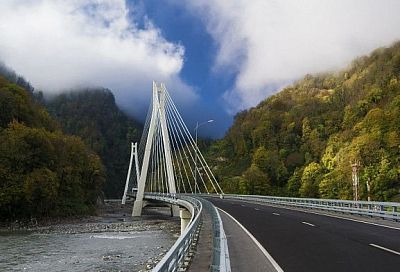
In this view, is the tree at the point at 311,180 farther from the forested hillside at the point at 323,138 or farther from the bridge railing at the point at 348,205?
the bridge railing at the point at 348,205

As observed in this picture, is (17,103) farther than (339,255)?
Yes

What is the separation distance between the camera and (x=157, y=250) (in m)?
31.8

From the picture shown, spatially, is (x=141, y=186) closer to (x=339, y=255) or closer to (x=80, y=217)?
(x=80, y=217)

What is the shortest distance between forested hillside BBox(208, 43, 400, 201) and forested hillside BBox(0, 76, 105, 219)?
34306 mm

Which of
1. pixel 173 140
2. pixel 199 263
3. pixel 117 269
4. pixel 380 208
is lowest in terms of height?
pixel 117 269

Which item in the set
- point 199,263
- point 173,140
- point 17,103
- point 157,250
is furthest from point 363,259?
point 173,140

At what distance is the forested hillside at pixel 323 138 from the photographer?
214 ft

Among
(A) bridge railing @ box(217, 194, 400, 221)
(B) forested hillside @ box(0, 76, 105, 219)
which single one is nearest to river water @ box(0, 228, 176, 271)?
(B) forested hillside @ box(0, 76, 105, 219)

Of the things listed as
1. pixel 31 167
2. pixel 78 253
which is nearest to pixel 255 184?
pixel 31 167

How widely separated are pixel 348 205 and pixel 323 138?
5992 centimetres

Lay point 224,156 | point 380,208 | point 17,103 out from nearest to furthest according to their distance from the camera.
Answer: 1. point 380,208
2. point 17,103
3. point 224,156

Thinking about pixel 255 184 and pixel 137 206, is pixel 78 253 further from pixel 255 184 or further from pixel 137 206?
pixel 255 184

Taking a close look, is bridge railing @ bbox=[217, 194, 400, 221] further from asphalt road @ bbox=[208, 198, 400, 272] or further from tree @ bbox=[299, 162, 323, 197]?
tree @ bbox=[299, 162, 323, 197]

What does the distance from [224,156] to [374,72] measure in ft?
158
